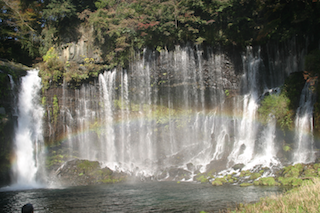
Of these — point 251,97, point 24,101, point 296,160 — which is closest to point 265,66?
point 251,97

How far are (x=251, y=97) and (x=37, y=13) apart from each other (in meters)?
24.5

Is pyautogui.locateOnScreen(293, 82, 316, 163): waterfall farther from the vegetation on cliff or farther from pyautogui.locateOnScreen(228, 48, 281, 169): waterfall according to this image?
the vegetation on cliff

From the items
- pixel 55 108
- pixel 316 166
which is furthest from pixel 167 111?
pixel 316 166

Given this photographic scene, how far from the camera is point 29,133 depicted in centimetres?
1986

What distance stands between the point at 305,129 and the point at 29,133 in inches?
810

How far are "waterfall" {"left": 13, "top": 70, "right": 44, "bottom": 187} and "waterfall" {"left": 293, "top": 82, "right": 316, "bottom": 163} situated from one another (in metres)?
19.4

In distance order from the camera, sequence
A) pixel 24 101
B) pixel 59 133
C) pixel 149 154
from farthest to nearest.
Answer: pixel 149 154 < pixel 59 133 < pixel 24 101

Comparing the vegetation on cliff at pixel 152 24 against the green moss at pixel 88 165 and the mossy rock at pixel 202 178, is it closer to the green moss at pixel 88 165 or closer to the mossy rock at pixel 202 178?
the green moss at pixel 88 165

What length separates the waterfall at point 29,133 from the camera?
19.2 m

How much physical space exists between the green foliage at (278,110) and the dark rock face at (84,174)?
12412 millimetres

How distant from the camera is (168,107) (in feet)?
78.8

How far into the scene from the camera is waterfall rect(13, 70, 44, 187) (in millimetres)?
19216

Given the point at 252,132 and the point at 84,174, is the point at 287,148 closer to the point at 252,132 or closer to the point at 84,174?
the point at 252,132

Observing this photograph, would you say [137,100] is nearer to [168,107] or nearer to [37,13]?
[168,107]
